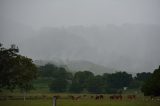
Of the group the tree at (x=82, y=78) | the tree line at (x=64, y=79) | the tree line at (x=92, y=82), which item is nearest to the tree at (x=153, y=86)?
the tree line at (x=64, y=79)

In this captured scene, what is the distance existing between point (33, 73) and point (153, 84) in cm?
2337

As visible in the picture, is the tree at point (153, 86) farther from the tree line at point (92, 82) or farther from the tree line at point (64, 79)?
the tree line at point (92, 82)

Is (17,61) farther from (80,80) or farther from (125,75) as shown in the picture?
(125,75)

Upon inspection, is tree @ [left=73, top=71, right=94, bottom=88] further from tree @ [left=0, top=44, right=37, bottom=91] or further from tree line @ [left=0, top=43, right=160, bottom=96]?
tree @ [left=0, top=44, right=37, bottom=91]

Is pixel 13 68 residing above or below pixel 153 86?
above

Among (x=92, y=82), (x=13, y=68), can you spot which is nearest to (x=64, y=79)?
(x=92, y=82)

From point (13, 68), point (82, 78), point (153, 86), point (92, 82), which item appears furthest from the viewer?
point (82, 78)

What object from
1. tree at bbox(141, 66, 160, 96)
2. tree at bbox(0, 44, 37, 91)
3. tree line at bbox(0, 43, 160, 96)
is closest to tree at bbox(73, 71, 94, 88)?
tree line at bbox(0, 43, 160, 96)

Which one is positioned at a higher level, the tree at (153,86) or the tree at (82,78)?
the tree at (82,78)

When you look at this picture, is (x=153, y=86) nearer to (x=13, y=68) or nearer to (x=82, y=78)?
(x=13, y=68)

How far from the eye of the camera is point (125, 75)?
15275 cm

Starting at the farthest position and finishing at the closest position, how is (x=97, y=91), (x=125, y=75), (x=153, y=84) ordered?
(x=125, y=75), (x=97, y=91), (x=153, y=84)

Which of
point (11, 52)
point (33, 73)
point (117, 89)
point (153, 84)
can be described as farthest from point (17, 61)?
point (117, 89)

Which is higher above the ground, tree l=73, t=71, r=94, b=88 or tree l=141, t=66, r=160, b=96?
tree l=73, t=71, r=94, b=88
